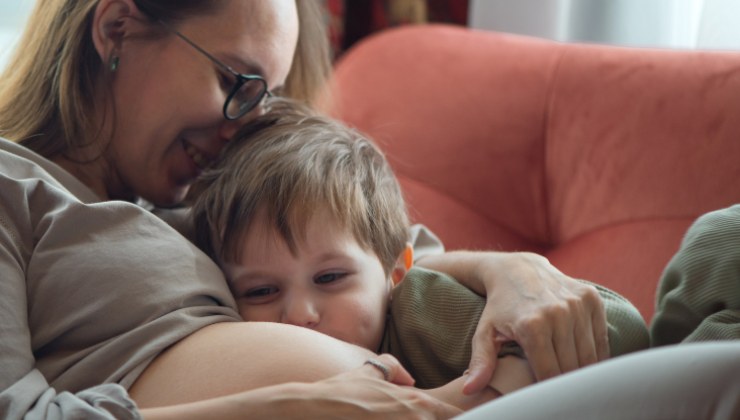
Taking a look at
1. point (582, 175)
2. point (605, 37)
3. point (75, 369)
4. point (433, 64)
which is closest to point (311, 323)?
point (75, 369)

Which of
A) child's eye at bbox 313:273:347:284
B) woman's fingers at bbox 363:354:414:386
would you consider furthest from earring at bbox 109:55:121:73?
woman's fingers at bbox 363:354:414:386

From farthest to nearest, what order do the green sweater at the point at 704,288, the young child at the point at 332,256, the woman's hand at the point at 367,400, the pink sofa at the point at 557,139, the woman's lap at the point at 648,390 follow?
the pink sofa at the point at 557,139 < the young child at the point at 332,256 < the green sweater at the point at 704,288 < the woman's hand at the point at 367,400 < the woman's lap at the point at 648,390

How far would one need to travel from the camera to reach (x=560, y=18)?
240 cm

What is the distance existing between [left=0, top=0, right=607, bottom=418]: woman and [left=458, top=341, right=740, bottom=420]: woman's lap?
20 centimetres

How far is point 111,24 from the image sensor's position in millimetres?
1397

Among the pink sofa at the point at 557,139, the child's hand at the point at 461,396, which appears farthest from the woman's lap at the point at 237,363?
the pink sofa at the point at 557,139

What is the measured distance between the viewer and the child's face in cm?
123

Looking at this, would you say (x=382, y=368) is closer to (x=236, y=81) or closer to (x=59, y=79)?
(x=236, y=81)

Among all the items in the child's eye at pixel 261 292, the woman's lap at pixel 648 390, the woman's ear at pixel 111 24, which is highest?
the woman's ear at pixel 111 24

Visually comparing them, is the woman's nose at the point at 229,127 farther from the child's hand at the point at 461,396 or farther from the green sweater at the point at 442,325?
the child's hand at the point at 461,396

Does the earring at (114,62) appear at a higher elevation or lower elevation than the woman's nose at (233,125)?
higher

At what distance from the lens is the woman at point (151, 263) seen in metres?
1.04

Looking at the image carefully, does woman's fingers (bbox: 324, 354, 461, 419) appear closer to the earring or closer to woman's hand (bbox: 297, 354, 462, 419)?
woman's hand (bbox: 297, 354, 462, 419)

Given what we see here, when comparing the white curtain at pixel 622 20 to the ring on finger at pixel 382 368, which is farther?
the white curtain at pixel 622 20
